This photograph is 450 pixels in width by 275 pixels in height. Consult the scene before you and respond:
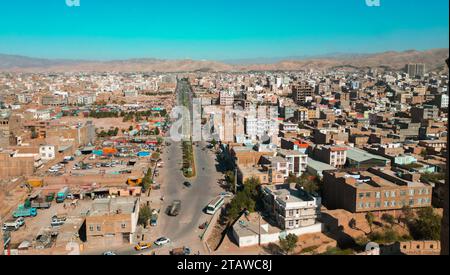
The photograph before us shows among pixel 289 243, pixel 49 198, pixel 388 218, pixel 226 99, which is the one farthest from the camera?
pixel 226 99

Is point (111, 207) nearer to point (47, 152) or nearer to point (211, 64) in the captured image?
point (47, 152)

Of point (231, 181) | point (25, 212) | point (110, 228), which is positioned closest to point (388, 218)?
point (231, 181)

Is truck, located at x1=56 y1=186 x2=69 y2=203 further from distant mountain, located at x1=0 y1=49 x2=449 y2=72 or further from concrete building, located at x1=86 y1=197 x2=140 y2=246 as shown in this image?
distant mountain, located at x1=0 y1=49 x2=449 y2=72

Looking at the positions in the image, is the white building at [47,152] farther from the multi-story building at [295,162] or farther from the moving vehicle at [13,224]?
the multi-story building at [295,162]

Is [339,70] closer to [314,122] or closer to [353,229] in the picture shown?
[314,122]

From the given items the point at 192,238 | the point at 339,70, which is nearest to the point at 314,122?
the point at 192,238

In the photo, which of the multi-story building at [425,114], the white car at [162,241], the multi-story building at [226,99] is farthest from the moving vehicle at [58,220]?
the multi-story building at [226,99]
